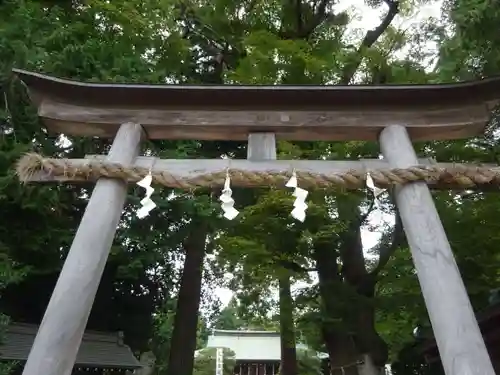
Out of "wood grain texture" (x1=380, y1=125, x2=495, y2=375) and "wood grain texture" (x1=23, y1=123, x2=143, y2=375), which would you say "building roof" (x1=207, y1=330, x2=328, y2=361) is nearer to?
"wood grain texture" (x1=380, y1=125, x2=495, y2=375)

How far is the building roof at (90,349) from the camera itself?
749 cm

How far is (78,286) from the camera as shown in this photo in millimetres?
3102

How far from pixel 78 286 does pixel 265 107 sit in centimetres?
194

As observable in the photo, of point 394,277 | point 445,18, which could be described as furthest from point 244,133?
point 445,18

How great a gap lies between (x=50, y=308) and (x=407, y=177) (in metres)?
2.52

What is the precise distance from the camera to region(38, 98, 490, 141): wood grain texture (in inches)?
Answer: 153

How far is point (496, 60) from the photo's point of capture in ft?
17.7

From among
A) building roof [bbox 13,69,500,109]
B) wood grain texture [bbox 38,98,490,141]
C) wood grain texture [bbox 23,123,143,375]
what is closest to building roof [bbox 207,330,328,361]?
wood grain texture [bbox 38,98,490,141]

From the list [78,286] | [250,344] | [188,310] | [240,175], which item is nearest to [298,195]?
[240,175]

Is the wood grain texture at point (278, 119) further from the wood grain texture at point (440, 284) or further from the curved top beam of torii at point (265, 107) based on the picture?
the wood grain texture at point (440, 284)

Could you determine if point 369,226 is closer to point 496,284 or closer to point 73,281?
point 496,284

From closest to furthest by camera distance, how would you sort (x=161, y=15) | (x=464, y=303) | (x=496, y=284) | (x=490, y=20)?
(x=464, y=303) → (x=490, y=20) → (x=496, y=284) → (x=161, y=15)

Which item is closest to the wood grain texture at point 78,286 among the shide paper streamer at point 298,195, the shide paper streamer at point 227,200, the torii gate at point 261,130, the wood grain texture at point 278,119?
the torii gate at point 261,130

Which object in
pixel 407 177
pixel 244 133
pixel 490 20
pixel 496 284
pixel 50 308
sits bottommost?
pixel 50 308
